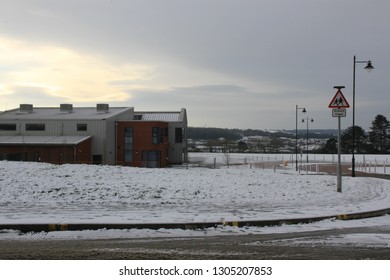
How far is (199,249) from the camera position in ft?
23.7

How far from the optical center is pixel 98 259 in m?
6.57

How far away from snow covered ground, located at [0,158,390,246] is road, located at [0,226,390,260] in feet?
1.92

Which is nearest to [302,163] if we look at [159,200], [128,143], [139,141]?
[139,141]

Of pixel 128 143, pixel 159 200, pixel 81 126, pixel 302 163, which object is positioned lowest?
pixel 302 163

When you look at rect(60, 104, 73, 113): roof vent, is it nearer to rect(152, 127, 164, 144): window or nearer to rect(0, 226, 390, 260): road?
rect(152, 127, 164, 144): window

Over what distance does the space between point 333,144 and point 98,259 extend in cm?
9205

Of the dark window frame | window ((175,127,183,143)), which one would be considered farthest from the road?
window ((175,127,183,143))

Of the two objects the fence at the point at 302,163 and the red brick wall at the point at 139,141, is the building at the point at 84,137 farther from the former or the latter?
the fence at the point at 302,163

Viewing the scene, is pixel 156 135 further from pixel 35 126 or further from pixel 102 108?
pixel 35 126

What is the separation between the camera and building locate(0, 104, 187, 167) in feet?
134

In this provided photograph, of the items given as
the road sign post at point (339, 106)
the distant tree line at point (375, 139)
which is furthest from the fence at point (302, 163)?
the distant tree line at point (375, 139)

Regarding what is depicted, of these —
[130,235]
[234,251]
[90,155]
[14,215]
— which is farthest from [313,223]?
[90,155]

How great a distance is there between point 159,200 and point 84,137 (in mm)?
32505

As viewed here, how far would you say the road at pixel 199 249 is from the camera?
677 cm
